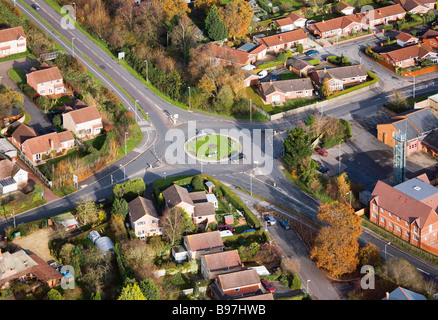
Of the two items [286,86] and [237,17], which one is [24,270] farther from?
[237,17]

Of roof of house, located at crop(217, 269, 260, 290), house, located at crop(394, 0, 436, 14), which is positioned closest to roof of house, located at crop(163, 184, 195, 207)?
roof of house, located at crop(217, 269, 260, 290)

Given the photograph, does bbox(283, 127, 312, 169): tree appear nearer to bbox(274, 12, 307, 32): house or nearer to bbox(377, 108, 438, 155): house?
bbox(377, 108, 438, 155): house

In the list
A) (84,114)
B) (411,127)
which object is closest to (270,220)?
(411,127)

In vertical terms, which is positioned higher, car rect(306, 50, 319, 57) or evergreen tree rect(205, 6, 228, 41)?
evergreen tree rect(205, 6, 228, 41)

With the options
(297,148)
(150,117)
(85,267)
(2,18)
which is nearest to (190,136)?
(150,117)

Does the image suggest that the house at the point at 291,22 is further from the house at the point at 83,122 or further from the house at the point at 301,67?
the house at the point at 83,122

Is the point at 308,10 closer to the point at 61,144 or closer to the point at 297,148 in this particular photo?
the point at 297,148
